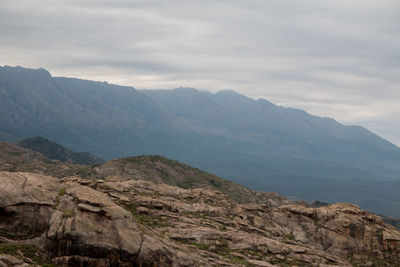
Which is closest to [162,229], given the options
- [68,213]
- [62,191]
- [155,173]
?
[62,191]

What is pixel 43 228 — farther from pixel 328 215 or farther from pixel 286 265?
pixel 328 215

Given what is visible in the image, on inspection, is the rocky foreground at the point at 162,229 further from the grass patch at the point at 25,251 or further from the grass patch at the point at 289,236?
the grass patch at the point at 289,236

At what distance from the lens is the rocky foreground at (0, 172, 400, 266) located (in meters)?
29.0

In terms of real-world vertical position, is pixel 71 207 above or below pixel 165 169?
above

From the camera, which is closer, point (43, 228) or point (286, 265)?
point (43, 228)

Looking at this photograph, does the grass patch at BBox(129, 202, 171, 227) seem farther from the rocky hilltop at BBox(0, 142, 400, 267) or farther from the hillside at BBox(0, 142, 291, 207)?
the hillside at BBox(0, 142, 291, 207)

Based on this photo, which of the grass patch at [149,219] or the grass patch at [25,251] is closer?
the grass patch at [25,251]

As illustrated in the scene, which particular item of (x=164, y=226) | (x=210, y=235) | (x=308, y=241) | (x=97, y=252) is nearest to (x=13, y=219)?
(x=97, y=252)

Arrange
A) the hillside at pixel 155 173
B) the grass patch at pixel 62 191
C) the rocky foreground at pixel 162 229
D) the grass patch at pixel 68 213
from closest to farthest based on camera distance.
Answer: the rocky foreground at pixel 162 229, the grass patch at pixel 68 213, the grass patch at pixel 62 191, the hillside at pixel 155 173

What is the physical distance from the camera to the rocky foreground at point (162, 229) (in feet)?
95.3

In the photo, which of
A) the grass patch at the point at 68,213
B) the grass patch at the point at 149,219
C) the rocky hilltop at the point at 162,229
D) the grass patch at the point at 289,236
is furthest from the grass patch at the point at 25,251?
the grass patch at the point at 289,236

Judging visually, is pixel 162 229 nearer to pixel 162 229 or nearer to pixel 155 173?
pixel 162 229

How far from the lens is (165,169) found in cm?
13125

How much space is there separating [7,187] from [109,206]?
832 centimetres
